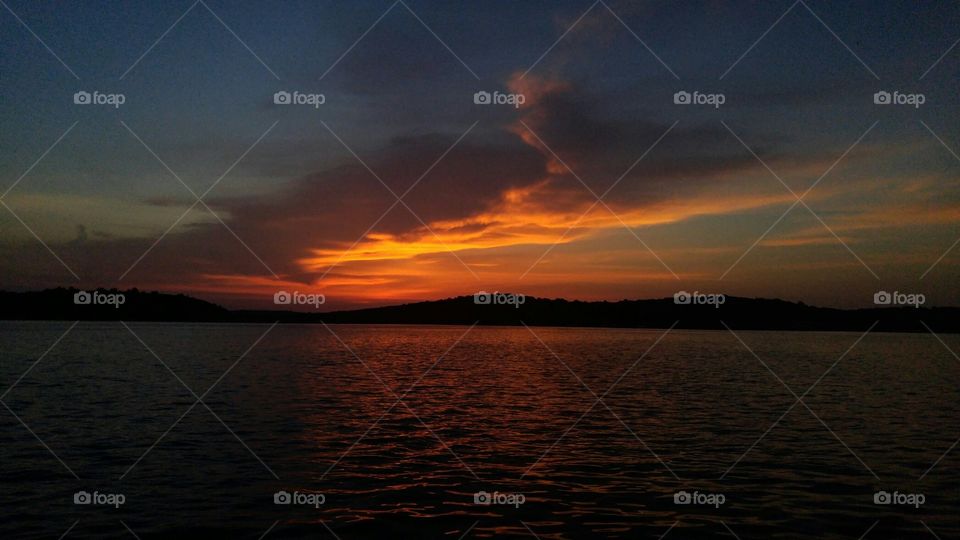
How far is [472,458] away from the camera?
79.2ft

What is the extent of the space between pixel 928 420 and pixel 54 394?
4283 cm

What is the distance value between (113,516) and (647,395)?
99.9 feet

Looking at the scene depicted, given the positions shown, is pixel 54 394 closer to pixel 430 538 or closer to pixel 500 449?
pixel 500 449

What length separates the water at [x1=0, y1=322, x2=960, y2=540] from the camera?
17.3 metres

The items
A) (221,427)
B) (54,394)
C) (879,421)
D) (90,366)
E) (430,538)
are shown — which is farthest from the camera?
(90,366)

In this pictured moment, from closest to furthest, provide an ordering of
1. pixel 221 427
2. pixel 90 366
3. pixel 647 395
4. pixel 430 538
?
pixel 430 538 → pixel 221 427 → pixel 647 395 → pixel 90 366

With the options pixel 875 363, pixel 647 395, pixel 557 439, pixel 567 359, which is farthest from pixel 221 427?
pixel 875 363

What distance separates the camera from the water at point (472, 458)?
1731cm

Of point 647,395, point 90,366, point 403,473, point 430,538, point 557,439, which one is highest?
point 90,366

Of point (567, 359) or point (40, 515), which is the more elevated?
point (567, 359)

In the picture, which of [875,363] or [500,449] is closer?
[500,449]

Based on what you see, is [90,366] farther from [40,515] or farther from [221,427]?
[40,515]

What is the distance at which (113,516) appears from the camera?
17547 mm

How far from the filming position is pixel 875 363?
75.4 metres
